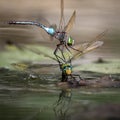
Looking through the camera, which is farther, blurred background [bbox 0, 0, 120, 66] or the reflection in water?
blurred background [bbox 0, 0, 120, 66]

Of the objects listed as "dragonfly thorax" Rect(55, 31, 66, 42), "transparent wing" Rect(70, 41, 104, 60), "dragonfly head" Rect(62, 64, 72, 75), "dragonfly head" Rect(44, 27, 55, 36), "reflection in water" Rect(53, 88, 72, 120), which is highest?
"dragonfly head" Rect(44, 27, 55, 36)

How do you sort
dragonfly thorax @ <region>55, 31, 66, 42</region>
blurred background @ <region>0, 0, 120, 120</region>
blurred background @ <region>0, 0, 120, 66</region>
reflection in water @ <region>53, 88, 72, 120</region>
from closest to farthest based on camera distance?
reflection in water @ <region>53, 88, 72, 120</region>
blurred background @ <region>0, 0, 120, 120</region>
dragonfly thorax @ <region>55, 31, 66, 42</region>
blurred background @ <region>0, 0, 120, 66</region>

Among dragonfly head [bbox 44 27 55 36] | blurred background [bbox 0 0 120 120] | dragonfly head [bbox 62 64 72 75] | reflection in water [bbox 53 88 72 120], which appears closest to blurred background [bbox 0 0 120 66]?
blurred background [bbox 0 0 120 120]

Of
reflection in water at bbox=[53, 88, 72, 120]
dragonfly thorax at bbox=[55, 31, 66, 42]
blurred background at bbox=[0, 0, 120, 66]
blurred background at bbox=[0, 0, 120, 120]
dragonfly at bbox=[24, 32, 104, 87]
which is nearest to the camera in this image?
reflection in water at bbox=[53, 88, 72, 120]

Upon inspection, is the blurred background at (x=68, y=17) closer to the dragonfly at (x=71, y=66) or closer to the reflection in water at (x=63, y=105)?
the dragonfly at (x=71, y=66)

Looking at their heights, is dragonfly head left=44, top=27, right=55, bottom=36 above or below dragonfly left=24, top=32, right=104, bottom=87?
above

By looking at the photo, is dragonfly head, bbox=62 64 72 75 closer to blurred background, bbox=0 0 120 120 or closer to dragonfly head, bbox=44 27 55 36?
blurred background, bbox=0 0 120 120

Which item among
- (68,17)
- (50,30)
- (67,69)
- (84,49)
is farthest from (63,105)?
(68,17)
